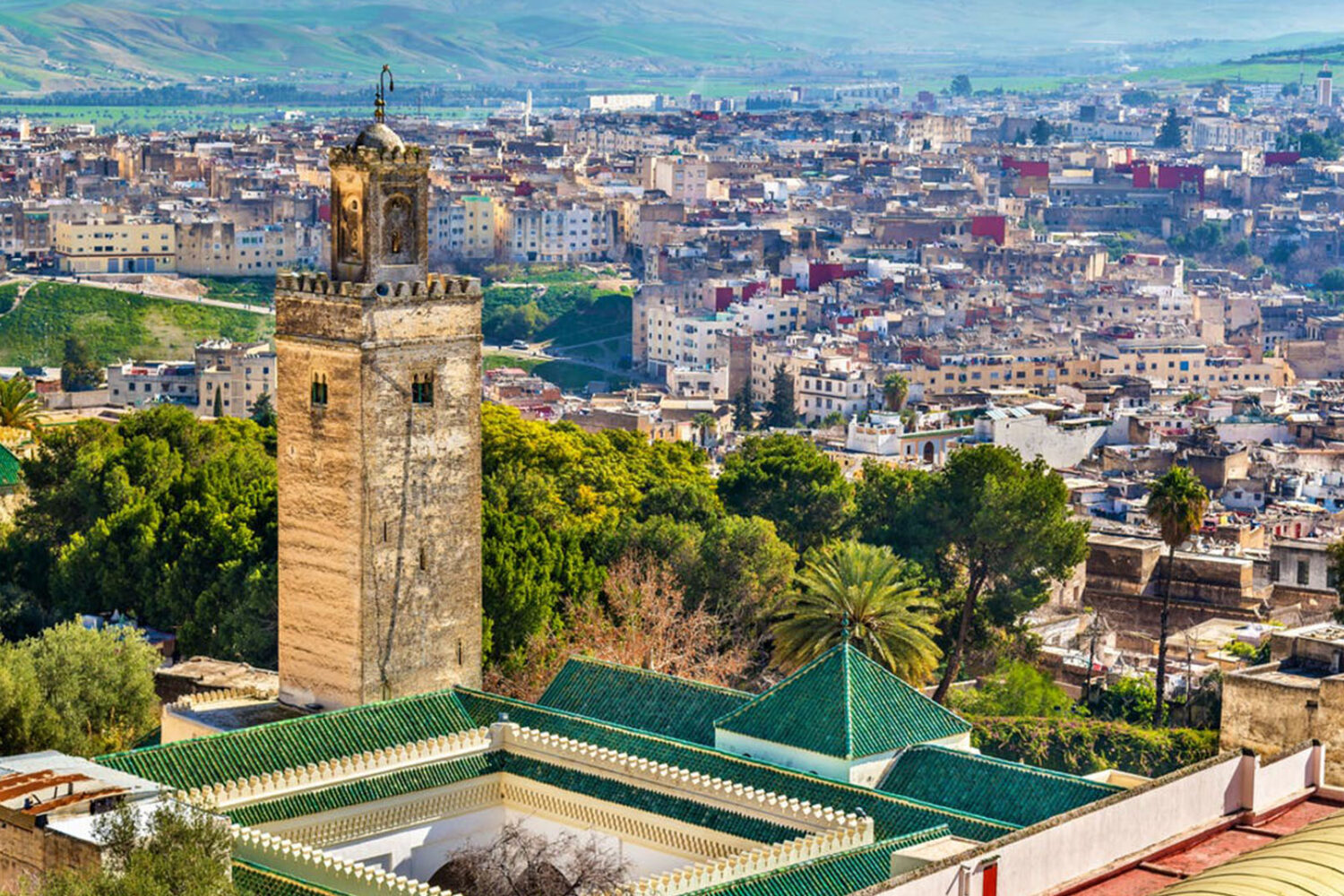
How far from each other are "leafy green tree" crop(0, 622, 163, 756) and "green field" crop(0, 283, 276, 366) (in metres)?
70.4

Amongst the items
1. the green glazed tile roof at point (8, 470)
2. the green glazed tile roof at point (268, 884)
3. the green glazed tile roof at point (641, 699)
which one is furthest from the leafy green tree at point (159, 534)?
the green glazed tile roof at point (268, 884)

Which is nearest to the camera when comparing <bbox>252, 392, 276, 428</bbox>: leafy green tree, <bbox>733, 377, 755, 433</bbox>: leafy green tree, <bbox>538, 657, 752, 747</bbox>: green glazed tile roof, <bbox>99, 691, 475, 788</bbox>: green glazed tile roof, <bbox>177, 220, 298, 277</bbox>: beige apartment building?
<bbox>99, 691, 475, 788</bbox>: green glazed tile roof

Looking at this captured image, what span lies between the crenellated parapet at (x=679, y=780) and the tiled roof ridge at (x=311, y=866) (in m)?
3.40

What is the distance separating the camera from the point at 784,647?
36.9m

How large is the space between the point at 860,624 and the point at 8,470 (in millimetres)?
21086

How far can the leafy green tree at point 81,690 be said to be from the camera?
109ft

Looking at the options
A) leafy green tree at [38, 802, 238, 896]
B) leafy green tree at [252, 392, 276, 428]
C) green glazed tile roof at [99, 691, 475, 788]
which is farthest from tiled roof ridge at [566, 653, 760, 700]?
leafy green tree at [252, 392, 276, 428]

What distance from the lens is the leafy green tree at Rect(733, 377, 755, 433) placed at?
92.1m

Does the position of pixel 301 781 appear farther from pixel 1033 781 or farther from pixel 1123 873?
pixel 1123 873

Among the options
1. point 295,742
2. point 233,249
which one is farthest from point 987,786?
point 233,249

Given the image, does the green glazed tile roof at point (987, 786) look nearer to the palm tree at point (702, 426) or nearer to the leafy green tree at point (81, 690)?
the leafy green tree at point (81, 690)

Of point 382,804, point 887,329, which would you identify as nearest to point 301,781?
point 382,804

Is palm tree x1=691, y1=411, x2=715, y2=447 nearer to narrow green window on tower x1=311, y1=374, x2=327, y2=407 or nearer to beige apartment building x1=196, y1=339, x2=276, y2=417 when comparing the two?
beige apartment building x1=196, y1=339, x2=276, y2=417

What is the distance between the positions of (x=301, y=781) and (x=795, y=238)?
368 ft
